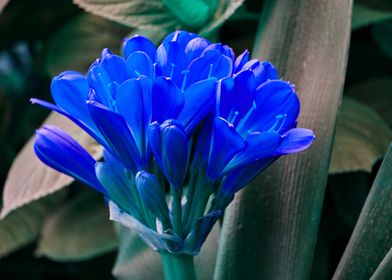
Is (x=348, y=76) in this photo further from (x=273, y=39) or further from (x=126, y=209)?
(x=126, y=209)

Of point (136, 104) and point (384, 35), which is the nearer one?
point (136, 104)

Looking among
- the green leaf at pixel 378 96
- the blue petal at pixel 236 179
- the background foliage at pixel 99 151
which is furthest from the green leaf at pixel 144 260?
the green leaf at pixel 378 96

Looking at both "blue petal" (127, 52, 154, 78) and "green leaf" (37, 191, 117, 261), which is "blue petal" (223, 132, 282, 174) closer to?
"blue petal" (127, 52, 154, 78)

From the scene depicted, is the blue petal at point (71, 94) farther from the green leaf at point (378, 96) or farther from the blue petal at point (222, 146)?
the green leaf at point (378, 96)

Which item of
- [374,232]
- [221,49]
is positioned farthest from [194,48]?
[374,232]

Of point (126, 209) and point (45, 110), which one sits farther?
point (45, 110)

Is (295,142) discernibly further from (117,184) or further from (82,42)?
(82,42)

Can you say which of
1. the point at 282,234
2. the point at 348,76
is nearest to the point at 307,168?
the point at 282,234
